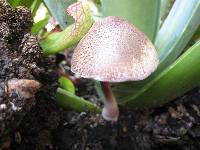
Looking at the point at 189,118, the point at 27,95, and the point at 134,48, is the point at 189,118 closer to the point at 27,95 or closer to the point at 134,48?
the point at 134,48

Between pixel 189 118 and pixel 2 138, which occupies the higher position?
pixel 2 138

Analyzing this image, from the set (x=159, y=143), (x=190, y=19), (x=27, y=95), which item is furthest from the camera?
(x=159, y=143)

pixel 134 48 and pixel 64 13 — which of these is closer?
pixel 134 48

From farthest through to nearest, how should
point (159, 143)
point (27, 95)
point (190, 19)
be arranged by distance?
point (159, 143) → point (190, 19) → point (27, 95)

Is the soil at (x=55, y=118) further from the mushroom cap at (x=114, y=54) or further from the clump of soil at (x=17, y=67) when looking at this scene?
the mushroom cap at (x=114, y=54)

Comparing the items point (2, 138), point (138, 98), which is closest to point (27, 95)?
point (2, 138)

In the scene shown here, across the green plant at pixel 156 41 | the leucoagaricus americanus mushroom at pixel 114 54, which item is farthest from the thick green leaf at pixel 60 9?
the leucoagaricus americanus mushroom at pixel 114 54
